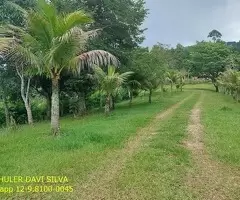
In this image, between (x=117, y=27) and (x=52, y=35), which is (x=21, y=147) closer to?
(x=52, y=35)

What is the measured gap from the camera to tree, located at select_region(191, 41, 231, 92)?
206 feet

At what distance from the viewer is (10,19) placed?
71.1ft

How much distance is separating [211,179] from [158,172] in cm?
126

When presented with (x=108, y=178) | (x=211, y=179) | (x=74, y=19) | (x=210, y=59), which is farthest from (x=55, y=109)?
(x=210, y=59)

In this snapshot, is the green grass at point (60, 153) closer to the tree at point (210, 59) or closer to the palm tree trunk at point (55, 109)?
the palm tree trunk at point (55, 109)

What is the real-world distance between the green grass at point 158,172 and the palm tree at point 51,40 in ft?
15.3

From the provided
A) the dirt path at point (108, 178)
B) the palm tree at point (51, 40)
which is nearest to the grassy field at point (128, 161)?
the dirt path at point (108, 178)

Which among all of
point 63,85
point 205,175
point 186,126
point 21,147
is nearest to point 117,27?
point 63,85

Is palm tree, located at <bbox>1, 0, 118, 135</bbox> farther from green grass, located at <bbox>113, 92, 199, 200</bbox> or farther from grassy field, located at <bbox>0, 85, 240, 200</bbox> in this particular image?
green grass, located at <bbox>113, 92, 199, 200</bbox>

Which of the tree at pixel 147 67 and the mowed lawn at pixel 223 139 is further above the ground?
the tree at pixel 147 67

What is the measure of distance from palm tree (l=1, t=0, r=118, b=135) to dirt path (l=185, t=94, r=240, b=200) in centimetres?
601

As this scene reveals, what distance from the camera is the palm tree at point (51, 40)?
12.7m

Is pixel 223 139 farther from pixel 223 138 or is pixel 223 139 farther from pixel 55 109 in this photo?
pixel 55 109

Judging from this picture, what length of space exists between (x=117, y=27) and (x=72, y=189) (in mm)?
21559
